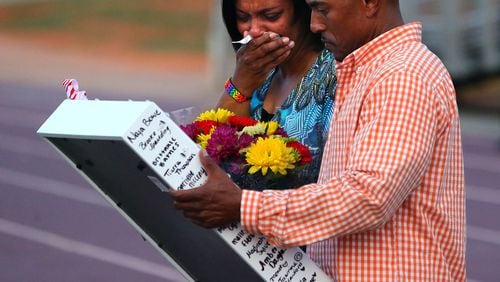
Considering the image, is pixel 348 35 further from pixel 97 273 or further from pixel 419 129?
pixel 97 273

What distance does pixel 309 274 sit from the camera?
10.4 ft

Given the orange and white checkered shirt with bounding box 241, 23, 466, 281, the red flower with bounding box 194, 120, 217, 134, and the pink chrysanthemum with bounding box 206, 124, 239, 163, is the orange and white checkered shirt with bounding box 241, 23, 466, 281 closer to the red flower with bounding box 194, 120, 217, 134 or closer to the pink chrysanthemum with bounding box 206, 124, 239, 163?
the pink chrysanthemum with bounding box 206, 124, 239, 163

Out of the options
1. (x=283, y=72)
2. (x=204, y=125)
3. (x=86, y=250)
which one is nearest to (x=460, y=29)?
(x=86, y=250)

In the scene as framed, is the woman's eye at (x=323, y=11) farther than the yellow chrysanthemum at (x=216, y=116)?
No

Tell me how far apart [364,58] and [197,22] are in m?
27.9

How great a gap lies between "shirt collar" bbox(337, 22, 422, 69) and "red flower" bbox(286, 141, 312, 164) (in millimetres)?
317

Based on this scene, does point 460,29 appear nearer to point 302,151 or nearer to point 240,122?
point 240,122

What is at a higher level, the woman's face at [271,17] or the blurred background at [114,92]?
the woman's face at [271,17]

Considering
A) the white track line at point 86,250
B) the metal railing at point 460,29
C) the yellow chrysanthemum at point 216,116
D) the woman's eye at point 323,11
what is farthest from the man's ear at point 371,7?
the metal railing at point 460,29

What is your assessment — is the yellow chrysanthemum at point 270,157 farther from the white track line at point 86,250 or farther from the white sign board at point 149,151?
the white track line at point 86,250

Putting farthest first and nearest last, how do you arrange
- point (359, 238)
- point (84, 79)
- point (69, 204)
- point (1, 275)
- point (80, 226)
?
1. point (84, 79)
2. point (69, 204)
3. point (80, 226)
4. point (1, 275)
5. point (359, 238)

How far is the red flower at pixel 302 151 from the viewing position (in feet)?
11.0

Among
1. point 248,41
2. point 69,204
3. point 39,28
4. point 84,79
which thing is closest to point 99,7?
point 39,28

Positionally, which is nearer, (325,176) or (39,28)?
(325,176)
